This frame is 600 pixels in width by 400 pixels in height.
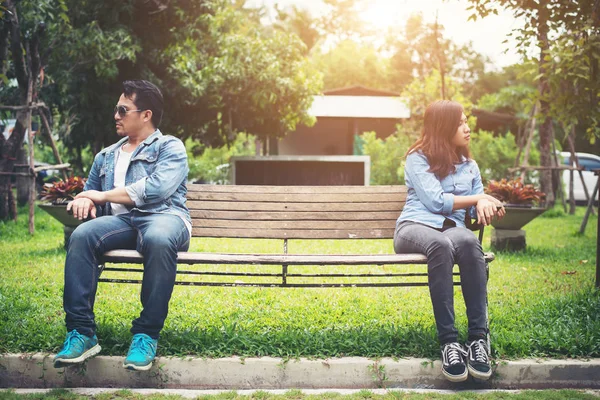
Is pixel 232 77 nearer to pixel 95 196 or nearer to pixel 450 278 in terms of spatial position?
pixel 95 196

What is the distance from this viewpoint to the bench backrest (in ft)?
14.9

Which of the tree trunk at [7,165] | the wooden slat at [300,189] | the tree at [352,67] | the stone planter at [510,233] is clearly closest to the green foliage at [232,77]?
the tree trunk at [7,165]

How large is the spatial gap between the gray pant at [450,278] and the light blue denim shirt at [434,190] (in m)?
0.29

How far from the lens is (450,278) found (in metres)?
3.60

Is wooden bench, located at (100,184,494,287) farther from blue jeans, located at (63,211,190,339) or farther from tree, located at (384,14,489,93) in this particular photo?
tree, located at (384,14,489,93)

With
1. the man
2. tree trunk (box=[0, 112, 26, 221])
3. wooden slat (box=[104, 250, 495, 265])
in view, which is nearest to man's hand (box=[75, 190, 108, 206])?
the man

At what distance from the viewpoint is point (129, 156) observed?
13.6 ft

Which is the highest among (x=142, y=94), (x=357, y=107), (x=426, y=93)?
(x=426, y=93)

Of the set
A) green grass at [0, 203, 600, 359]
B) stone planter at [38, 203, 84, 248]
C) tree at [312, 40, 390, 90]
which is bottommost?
green grass at [0, 203, 600, 359]

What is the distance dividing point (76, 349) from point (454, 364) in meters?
2.07

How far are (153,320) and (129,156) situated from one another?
1.22 m

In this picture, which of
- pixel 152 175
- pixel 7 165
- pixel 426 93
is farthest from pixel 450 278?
pixel 426 93

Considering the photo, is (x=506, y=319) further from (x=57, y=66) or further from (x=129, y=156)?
(x=57, y=66)

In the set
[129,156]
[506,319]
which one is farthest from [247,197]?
[506,319]
